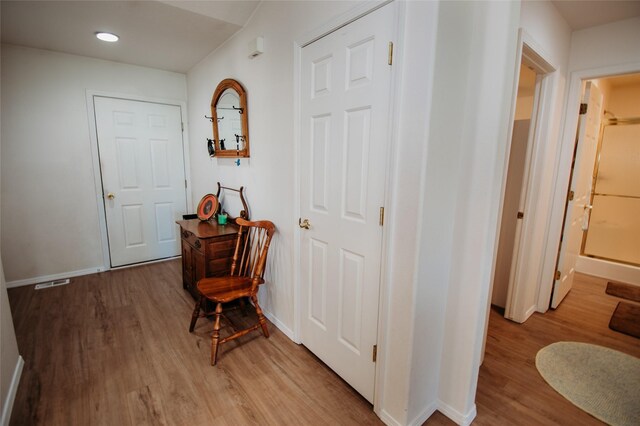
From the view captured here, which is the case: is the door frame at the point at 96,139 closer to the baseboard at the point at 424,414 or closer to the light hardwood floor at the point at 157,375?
the light hardwood floor at the point at 157,375

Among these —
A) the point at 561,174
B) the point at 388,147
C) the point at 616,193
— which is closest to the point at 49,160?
the point at 388,147

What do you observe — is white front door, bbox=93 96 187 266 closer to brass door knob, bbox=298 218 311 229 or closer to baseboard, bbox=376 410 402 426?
brass door knob, bbox=298 218 311 229

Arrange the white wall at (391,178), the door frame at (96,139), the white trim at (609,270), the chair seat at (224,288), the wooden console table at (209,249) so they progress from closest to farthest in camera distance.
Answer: the white wall at (391,178) → the chair seat at (224,288) → the wooden console table at (209,249) → the door frame at (96,139) → the white trim at (609,270)

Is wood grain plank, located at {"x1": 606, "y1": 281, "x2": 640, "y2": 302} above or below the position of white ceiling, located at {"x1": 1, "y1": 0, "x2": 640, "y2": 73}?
below

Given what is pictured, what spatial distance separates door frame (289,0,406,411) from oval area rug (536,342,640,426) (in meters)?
1.23

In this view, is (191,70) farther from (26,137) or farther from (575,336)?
(575,336)

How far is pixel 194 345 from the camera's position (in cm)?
217

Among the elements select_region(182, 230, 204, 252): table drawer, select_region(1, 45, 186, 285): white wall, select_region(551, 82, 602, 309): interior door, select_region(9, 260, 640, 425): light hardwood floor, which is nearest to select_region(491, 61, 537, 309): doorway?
select_region(9, 260, 640, 425): light hardwood floor

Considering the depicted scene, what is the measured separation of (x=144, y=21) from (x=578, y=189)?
13.0 feet

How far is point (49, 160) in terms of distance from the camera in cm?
312

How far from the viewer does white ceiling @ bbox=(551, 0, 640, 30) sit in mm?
2023

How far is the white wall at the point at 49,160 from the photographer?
293cm

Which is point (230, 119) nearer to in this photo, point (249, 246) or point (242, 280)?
point (249, 246)

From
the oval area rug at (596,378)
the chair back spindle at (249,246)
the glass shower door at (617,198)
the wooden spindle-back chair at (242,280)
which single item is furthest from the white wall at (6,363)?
the glass shower door at (617,198)
